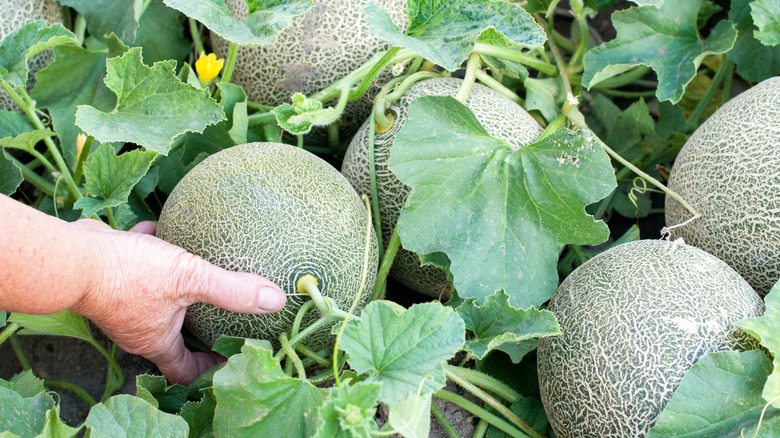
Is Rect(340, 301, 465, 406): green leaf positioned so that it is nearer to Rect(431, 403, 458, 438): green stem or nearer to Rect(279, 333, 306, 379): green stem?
Rect(279, 333, 306, 379): green stem

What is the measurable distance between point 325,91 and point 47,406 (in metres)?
0.95

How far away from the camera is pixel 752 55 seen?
1.86 meters

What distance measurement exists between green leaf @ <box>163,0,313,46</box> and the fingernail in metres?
0.53

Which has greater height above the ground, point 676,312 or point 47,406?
point 676,312

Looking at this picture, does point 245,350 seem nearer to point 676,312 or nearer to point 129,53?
point 129,53

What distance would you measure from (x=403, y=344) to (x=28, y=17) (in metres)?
1.41

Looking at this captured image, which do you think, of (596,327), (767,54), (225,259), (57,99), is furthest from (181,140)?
(767,54)

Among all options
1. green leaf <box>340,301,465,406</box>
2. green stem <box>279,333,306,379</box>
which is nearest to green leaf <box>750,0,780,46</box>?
green leaf <box>340,301,465,406</box>

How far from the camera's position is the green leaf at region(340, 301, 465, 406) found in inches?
41.4

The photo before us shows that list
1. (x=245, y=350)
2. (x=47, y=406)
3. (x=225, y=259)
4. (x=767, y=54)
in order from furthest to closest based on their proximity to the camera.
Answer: (x=767, y=54) → (x=225, y=259) → (x=47, y=406) → (x=245, y=350)

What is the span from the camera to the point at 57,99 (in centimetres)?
174

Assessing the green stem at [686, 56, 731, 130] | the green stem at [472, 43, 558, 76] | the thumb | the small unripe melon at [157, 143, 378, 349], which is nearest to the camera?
the thumb

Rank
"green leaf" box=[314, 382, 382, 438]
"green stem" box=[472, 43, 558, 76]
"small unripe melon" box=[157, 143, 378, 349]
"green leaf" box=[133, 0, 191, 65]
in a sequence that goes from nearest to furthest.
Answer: "green leaf" box=[314, 382, 382, 438], "small unripe melon" box=[157, 143, 378, 349], "green stem" box=[472, 43, 558, 76], "green leaf" box=[133, 0, 191, 65]

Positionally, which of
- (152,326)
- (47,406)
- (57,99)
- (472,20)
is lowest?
(47,406)
